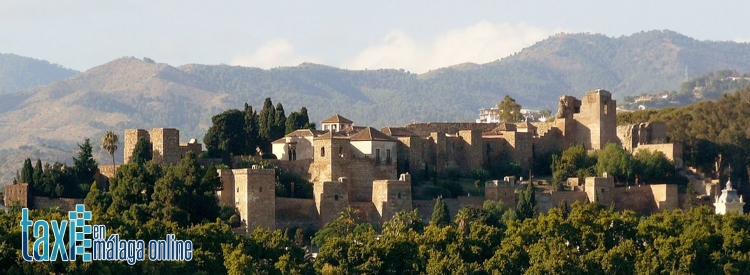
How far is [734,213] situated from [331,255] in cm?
1459

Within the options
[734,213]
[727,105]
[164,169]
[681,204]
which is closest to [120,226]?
[164,169]

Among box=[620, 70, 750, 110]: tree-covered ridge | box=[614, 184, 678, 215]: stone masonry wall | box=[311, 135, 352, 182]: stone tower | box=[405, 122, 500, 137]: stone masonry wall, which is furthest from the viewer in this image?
box=[620, 70, 750, 110]: tree-covered ridge

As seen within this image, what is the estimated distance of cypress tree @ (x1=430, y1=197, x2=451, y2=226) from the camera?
60219 millimetres

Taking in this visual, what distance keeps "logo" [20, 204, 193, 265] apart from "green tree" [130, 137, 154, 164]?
14.3m

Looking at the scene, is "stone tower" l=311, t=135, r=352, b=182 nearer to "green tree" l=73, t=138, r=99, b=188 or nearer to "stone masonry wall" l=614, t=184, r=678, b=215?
"green tree" l=73, t=138, r=99, b=188

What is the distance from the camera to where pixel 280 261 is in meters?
48.7

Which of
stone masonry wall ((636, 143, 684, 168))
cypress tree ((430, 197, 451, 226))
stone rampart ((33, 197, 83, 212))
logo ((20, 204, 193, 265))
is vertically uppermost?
stone masonry wall ((636, 143, 684, 168))

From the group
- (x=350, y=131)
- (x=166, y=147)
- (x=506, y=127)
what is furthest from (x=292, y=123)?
(x=506, y=127)

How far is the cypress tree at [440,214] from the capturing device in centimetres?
6022

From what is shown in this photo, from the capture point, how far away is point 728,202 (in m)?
65.1

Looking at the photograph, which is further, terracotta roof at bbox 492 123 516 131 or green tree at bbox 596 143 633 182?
terracotta roof at bbox 492 123 516 131

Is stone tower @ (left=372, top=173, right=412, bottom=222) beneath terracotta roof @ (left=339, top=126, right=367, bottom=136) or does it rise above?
beneath

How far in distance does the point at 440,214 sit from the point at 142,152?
10.5 meters

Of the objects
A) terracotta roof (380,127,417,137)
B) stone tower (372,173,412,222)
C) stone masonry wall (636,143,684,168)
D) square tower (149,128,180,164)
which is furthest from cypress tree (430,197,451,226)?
stone masonry wall (636,143,684,168)
